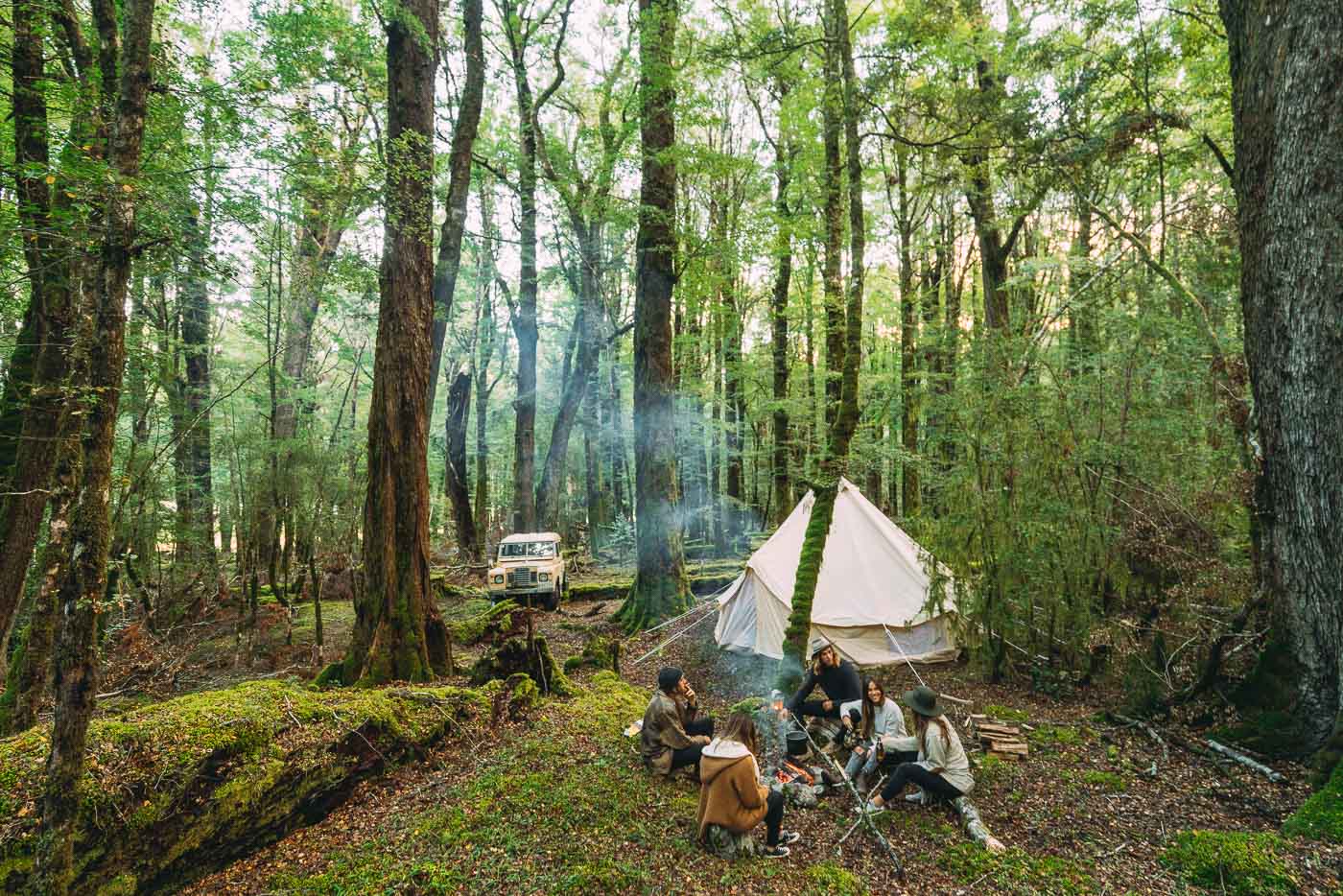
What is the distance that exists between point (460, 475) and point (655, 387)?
9502 mm

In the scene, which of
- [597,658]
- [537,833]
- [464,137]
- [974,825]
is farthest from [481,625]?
[464,137]

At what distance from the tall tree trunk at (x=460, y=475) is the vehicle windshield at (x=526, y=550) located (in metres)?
4.32

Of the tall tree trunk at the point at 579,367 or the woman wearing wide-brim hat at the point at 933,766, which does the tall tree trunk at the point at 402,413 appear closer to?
the woman wearing wide-brim hat at the point at 933,766

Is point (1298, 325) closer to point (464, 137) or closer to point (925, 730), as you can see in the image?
point (925, 730)

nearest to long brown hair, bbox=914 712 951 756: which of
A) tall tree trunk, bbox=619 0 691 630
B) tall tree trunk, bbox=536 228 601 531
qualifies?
tall tree trunk, bbox=619 0 691 630

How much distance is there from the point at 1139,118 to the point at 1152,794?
7.10 m

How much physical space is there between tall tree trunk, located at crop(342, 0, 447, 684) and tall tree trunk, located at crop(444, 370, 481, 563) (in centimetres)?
1144

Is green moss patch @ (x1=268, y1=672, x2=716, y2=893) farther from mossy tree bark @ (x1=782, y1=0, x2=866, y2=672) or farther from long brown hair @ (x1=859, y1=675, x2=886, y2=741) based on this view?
mossy tree bark @ (x1=782, y1=0, x2=866, y2=672)

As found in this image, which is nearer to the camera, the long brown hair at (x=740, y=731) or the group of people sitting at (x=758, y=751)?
the group of people sitting at (x=758, y=751)

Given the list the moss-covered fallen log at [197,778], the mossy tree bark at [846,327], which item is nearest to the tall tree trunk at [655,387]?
the mossy tree bark at [846,327]

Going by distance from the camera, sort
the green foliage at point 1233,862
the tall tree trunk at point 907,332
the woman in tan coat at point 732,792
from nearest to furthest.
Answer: the green foliage at point 1233,862
the woman in tan coat at point 732,792
the tall tree trunk at point 907,332

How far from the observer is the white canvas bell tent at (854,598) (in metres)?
8.12

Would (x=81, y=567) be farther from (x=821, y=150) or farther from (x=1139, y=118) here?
(x=821, y=150)

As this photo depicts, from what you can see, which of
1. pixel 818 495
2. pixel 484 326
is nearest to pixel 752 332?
pixel 484 326
